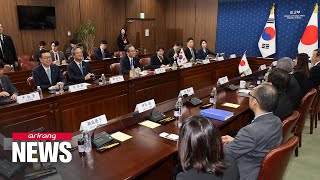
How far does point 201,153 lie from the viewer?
125cm

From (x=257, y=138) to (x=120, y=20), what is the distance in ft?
27.2

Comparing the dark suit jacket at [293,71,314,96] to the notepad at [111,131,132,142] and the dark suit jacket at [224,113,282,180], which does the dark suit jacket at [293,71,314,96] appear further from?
the notepad at [111,131,132,142]

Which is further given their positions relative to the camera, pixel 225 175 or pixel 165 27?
pixel 165 27

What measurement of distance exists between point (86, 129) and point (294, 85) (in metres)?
2.41

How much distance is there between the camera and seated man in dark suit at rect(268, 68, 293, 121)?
2.65m

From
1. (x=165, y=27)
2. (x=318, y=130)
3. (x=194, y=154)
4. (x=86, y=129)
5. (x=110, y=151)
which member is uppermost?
(x=165, y=27)

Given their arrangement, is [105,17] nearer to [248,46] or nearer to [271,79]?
[248,46]

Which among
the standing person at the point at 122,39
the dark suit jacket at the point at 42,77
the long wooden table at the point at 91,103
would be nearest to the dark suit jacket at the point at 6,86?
the dark suit jacket at the point at 42,77

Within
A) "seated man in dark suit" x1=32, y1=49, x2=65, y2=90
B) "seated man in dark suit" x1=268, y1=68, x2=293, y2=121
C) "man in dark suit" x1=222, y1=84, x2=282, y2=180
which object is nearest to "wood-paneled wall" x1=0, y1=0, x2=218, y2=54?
"seated man in dark suit" x1=32, y1=49, x2=65, y2=90

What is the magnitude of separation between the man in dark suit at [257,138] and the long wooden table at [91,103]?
224cm

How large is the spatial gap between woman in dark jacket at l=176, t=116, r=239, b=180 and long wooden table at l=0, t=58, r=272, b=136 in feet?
7.59

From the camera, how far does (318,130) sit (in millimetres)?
4215

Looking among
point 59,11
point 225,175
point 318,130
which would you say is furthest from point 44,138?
point 59,11

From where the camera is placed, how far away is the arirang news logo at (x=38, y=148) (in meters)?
1.66
